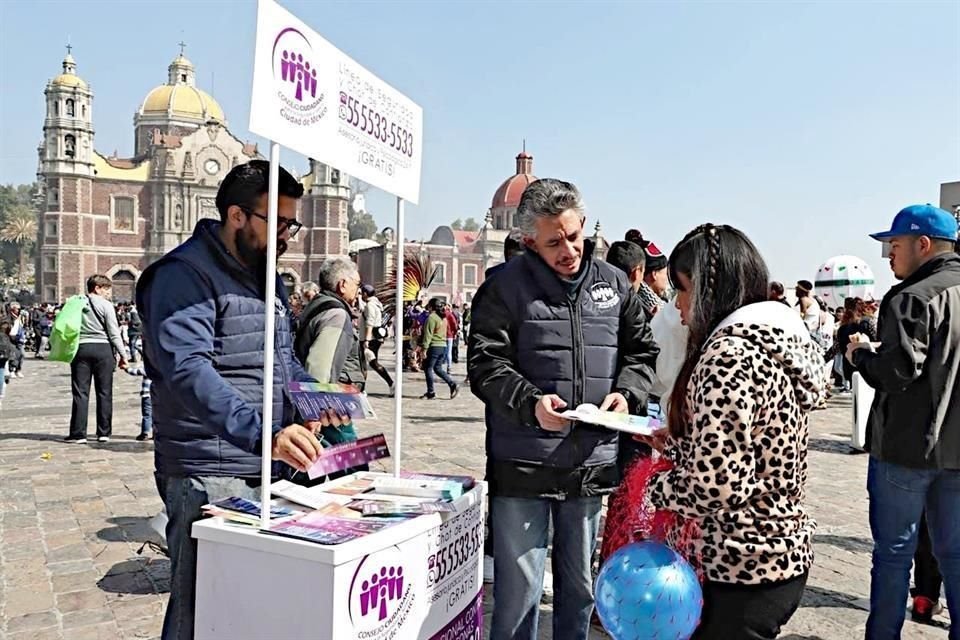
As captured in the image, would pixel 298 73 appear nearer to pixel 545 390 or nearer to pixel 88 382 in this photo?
pixel 545 390

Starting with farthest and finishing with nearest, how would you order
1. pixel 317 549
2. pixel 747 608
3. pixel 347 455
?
1. pixel 347 455
2. pixel 747 608
3. pixel 317 549

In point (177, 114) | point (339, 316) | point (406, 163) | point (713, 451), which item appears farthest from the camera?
point (177, 114)

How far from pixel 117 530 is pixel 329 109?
166 inches

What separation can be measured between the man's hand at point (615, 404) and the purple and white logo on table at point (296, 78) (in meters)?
1.46

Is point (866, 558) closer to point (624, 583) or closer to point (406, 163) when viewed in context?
point (624, 583)

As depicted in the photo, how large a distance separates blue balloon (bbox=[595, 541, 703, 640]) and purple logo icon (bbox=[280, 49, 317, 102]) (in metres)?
1.72

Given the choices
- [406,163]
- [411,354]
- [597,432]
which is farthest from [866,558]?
[411,354]

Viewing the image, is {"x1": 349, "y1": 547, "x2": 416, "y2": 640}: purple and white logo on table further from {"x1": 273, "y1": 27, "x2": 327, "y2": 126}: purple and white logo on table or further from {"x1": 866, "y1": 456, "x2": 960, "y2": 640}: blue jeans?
{"x1": 866, "y1": 456, "x2": 960, "y2": 640}: blue jeans

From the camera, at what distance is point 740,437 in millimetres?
2014

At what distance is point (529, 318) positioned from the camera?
110 inches

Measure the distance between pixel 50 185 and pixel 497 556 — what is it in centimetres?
6754

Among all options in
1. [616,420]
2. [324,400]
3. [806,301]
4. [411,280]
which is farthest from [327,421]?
[411,280]

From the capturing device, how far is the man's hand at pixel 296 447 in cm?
229

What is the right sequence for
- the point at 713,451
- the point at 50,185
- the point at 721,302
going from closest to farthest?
the point at 713,451 → the point at 721,302 → the point at 50,185
